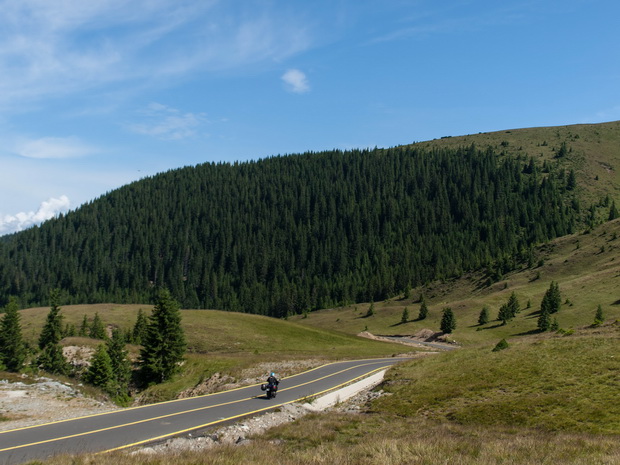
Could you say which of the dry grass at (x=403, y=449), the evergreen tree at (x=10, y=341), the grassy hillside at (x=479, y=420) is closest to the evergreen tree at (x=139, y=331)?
the evergreen tree at (x=10, y=341)

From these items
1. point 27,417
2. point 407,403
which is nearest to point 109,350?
point 27,417

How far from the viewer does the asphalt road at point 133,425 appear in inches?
566

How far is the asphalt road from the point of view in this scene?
14.4 meters

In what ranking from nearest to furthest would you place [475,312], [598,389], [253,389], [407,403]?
[598,389]
[407,403]
[253,389]
[475,312]

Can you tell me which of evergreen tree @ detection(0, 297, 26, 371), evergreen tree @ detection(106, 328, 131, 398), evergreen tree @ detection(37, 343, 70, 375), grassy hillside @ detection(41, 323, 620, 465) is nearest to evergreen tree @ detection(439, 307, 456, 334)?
grassy hillside @ detection(41, 323, 620, 465)

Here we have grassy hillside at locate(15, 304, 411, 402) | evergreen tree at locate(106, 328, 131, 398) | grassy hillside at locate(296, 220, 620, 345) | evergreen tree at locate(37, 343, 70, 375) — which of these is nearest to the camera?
grassy hillside at locate(15, 304, 411, 402)

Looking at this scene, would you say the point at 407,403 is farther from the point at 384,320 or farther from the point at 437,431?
the point at 384,320

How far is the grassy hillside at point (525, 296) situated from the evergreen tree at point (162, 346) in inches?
1904

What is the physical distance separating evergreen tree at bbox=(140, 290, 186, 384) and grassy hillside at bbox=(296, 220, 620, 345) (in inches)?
1904

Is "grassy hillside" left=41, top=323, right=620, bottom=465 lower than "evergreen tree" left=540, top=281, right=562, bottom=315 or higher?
higher

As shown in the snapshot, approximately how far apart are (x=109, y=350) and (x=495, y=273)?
11978 centimetres

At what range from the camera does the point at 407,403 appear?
2336cm

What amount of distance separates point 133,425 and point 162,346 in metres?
28.7

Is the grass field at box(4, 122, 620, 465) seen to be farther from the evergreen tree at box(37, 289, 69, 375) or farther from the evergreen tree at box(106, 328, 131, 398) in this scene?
the evergreen tree at box(106, 328, 131, 398)
